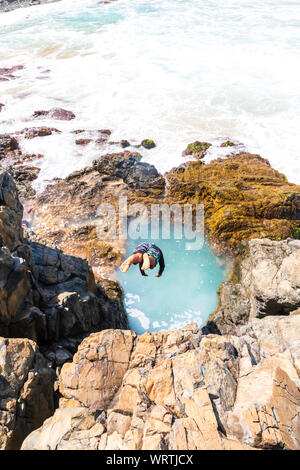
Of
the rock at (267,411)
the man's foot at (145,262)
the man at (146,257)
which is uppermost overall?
the man's foot at (145,262)

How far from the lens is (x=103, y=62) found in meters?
43.2

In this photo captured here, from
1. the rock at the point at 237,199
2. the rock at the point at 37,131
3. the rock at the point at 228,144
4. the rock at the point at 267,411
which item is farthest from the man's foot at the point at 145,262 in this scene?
the rock at the point at 37,131

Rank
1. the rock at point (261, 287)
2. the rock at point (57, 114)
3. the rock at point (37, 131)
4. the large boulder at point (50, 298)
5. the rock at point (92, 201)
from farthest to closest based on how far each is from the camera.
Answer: the rock at point (57, 114), the rock at point (37, 131), the rock at point (92, 201), the rock at point (261, 287), the large boulder at point (50, 298)

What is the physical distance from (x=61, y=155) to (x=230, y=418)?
24237mm

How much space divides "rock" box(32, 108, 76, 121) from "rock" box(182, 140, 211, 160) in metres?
13.9

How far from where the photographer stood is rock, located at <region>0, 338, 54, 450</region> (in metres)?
5.98

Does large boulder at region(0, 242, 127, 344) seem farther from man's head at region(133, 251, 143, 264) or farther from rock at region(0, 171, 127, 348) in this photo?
man's head at region(133, 251, 143, 264)

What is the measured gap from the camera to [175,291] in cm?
1483

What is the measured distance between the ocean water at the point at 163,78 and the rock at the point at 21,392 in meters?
17.2

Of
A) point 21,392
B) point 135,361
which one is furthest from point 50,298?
point 135,361

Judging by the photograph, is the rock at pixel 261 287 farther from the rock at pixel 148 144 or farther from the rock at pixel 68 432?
the rock at pixel 148 144

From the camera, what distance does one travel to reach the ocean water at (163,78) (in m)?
26.8

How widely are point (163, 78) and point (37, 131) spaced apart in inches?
758

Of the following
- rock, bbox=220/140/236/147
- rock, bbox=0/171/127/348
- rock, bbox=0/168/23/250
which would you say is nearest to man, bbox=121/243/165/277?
rock, bbox=0/171/127/348
